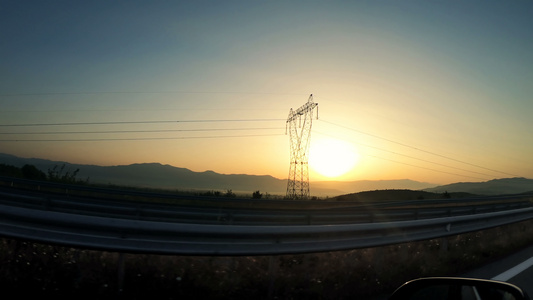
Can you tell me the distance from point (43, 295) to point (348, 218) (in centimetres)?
1560

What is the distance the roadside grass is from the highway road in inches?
20.2

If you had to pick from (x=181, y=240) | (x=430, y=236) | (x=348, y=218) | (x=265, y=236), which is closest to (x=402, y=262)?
(x=430, y=236)

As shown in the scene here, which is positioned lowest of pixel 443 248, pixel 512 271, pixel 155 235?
pixel 512 271

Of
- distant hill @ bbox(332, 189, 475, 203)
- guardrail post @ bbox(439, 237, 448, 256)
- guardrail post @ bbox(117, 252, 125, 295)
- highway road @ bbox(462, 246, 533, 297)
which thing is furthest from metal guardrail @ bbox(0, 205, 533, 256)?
distant hill @ bbox(332, 189, 475, 203)

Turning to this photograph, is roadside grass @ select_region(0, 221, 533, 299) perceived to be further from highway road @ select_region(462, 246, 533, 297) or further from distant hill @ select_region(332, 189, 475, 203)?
distant hill @ select_region(332, 189, 475, 203)

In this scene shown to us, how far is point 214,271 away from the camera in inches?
252

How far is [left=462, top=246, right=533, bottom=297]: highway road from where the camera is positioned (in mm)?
7273

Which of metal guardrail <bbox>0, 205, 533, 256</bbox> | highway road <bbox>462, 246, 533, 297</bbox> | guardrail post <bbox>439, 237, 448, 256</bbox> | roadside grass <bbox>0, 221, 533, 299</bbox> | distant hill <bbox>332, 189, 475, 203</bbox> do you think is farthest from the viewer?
distant hill <bbox>332, 189, 475, 203</bbox>

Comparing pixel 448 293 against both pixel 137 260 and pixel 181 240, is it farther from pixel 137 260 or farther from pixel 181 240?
pixel 137 260

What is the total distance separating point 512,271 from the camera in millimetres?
8188

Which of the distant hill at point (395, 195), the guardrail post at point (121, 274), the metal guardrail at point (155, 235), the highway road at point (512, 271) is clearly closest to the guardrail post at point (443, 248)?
the highway road at point (512, 271)

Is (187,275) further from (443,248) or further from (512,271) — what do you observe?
(443,248)

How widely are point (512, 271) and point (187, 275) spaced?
577 cm

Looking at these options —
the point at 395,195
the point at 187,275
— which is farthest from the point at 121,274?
the point at 395,195
